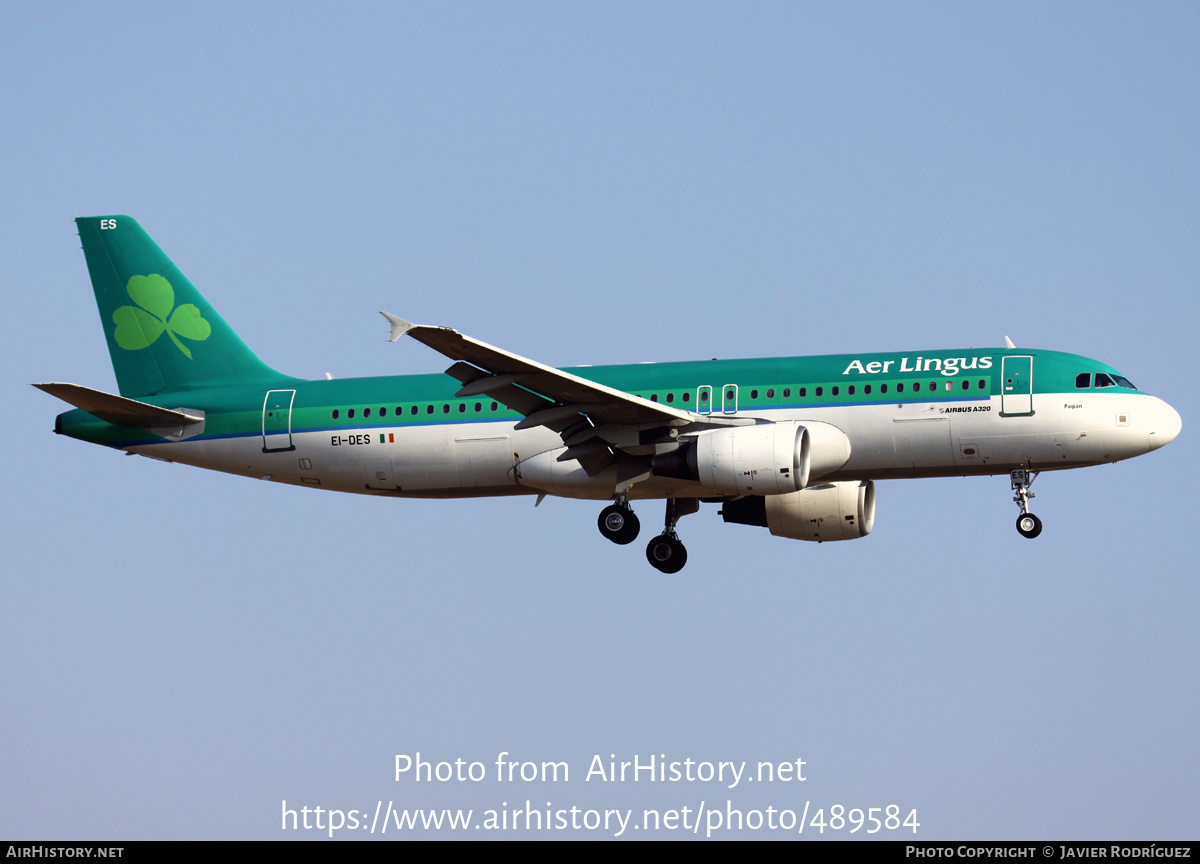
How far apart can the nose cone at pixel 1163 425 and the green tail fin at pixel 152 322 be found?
858 inches

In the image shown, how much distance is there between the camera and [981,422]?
Answer: 35.7 metres

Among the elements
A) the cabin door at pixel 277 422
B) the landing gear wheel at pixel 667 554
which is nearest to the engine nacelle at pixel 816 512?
the landing gear wheel at pixel 667 554

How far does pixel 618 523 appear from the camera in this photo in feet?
125

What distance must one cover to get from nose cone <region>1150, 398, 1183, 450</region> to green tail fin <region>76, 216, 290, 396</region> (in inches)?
858

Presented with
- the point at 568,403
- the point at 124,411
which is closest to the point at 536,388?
the point at 568,403

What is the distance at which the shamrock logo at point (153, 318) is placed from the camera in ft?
140

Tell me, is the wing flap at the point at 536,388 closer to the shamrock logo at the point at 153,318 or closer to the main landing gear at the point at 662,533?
the main landing gear at the point at 662,533

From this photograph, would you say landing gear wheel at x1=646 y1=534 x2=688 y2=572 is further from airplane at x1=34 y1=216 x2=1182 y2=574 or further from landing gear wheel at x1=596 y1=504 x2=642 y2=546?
landing gear wheel at x1=596 y1=504 x2=642 y2=546

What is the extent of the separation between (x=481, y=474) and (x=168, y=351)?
9914 mm

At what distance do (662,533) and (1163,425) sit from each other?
39.6 feet

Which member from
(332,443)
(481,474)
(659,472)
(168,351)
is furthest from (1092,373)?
(168,351)

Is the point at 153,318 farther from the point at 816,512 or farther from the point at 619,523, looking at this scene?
the point at 816,512

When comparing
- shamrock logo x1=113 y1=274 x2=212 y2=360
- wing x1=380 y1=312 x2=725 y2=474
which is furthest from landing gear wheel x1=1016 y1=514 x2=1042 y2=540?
shamrock logo x1=113 y1=274 x2=212 y2=360

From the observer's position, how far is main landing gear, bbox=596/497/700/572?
38.2 metres
